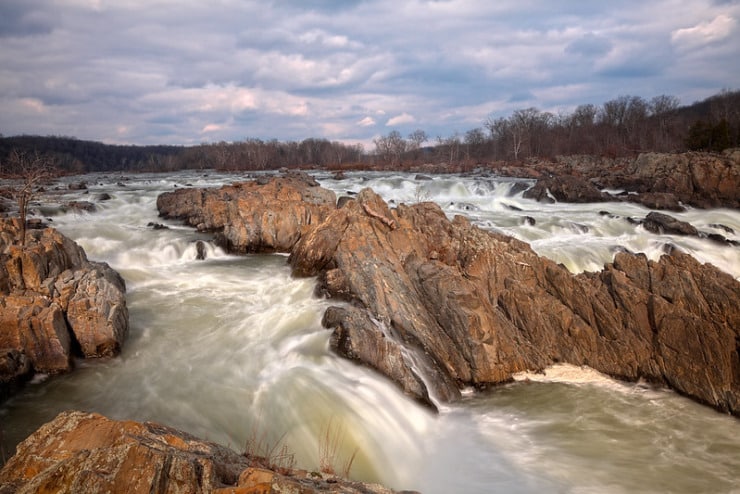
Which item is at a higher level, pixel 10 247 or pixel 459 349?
pixel 10 247

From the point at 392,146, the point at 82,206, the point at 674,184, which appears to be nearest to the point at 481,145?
the point at 392,146

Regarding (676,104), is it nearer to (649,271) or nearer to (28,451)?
(649,271)

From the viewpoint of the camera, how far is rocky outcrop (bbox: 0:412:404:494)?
3225 mm

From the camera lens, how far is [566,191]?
33062 millimetres

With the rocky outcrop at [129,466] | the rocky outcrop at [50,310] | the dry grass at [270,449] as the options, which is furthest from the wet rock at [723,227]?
the rocky outcrop at [50,310]

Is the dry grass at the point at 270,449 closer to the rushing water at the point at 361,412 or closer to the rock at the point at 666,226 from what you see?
the rushing water at the point at 361,412

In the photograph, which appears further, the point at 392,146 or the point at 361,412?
the point at 392,146

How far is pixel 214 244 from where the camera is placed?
18.5 meters

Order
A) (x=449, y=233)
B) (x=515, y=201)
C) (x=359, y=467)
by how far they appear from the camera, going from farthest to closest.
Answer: (x=515, y=201) < (x=449, y=233) < (x=359, y=467)

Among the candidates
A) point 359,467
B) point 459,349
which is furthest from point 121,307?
point 459,349

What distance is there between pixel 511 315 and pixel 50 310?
424 inches

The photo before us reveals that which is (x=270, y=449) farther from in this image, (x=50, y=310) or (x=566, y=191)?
(x=566, y=191)

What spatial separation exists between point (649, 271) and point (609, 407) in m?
4.57

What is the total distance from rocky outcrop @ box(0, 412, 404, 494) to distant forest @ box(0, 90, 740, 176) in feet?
221
